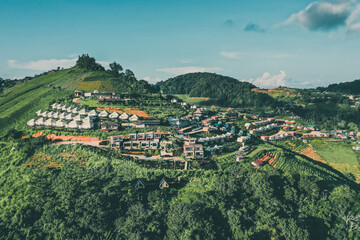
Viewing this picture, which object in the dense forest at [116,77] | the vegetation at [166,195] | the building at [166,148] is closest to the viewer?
the vegetation at [166,195]

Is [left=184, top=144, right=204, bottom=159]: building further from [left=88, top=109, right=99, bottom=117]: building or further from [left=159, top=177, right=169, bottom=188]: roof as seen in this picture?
[left=88, top=109, right=99, bottom=117]: building

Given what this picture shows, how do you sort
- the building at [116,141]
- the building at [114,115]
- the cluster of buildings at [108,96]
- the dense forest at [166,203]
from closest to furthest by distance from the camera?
the dense forest at [166,203] < the building at [116,141] < the building at [114,115] < the cluster of buildings at [108,96]

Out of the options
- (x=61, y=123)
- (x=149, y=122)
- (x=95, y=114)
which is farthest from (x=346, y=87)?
(x=61, y=123)

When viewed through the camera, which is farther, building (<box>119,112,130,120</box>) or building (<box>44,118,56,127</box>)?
building (<box>119,112,130,120</box>)

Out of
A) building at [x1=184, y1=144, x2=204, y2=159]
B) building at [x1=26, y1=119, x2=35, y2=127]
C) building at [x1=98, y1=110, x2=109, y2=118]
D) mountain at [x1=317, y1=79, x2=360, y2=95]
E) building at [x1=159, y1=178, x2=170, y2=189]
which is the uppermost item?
mountain at [x1=317, y1=79, x2=360, y2=95]

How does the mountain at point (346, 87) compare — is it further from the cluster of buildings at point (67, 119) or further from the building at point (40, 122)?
the building at point (40, 122)

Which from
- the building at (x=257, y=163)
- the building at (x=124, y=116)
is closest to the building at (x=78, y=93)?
A: the building at (x=124, y=116)

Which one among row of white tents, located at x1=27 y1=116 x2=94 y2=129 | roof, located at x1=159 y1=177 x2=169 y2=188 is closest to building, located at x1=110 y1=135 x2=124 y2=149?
row of white tents, located at x1=27 y1=116 x2=94 y2=129
